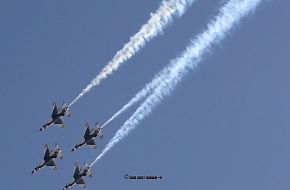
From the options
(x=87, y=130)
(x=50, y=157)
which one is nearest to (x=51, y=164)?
(x=50, y=157)

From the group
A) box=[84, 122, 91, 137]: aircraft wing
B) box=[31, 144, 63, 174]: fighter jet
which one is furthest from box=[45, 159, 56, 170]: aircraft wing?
box=[84, 122, 91, 137]: aircraft wing

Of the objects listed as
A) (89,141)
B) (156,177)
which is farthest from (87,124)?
(156,177)

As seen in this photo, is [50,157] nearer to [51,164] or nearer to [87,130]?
[51,164]

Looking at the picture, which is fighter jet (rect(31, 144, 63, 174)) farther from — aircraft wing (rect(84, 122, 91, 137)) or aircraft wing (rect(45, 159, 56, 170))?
aircraft wing (rect(84, 122, 91, 137))

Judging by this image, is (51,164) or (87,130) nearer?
(87,130)

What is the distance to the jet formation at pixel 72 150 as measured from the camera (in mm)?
154125

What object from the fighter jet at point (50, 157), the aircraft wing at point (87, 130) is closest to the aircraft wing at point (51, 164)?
the fighter jet at point (50, 157)

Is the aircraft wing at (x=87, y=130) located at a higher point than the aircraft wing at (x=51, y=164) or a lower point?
higher

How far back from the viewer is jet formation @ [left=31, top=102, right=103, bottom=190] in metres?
154

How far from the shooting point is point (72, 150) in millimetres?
155250

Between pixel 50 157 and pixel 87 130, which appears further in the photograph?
pixel 50 157

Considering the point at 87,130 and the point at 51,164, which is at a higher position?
the point at 87,130

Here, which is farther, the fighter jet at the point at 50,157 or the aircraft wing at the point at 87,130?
Answer: the fighter jet at the point at 50,157

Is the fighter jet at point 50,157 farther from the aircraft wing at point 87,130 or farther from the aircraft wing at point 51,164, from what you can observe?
the aircraft wing at point 87,130
